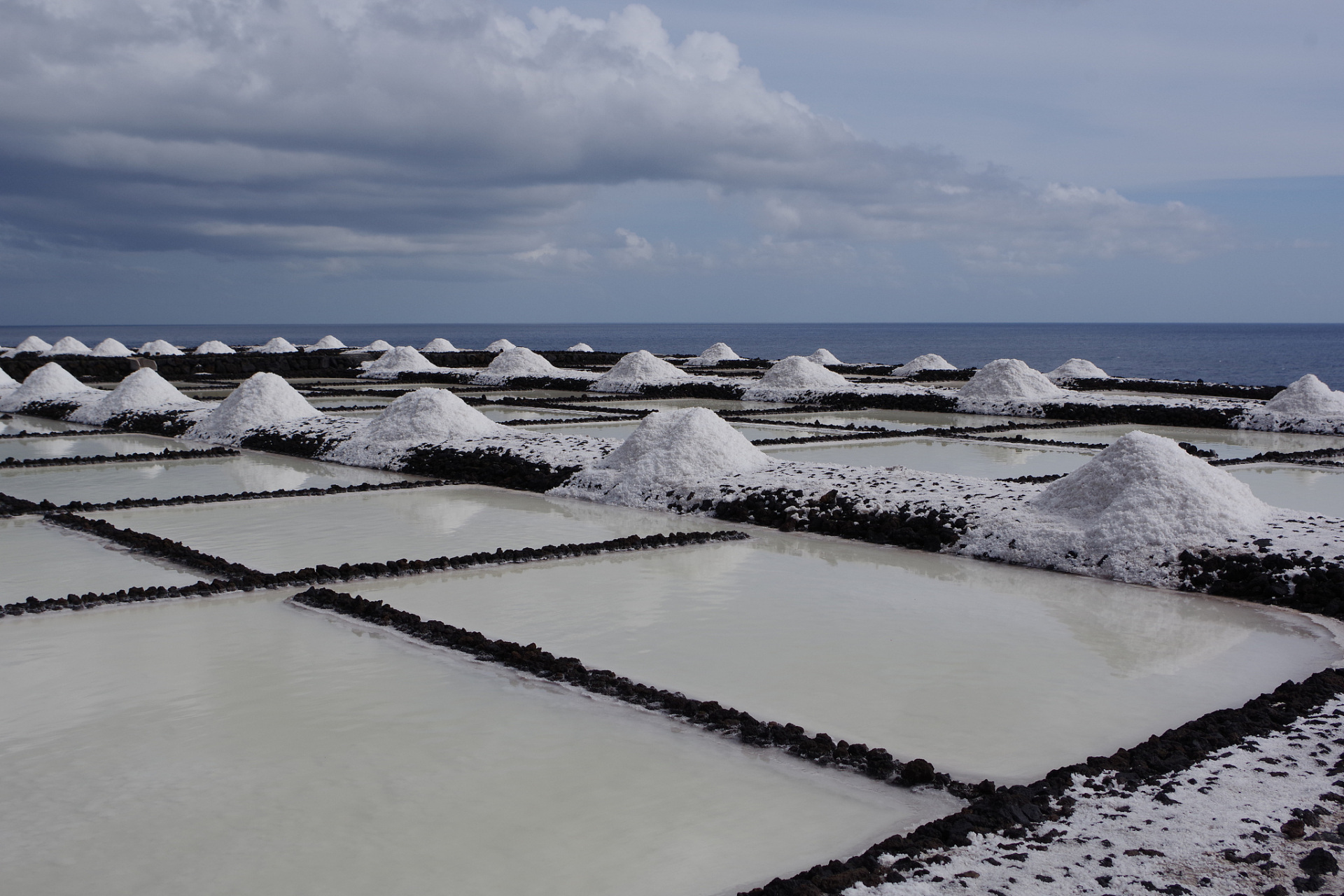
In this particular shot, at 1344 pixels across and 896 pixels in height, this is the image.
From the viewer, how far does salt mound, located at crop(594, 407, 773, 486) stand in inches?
346

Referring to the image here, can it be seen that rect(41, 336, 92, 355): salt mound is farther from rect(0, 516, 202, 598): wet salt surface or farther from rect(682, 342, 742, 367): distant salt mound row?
rect(0, 516, 202, 598): wet salt surface

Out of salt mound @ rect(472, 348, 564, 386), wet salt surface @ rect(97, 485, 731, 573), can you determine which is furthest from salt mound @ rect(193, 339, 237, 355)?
wet salt surface @ rect(97, 485, 731, 573)

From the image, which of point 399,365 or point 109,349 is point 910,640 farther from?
point 109,349

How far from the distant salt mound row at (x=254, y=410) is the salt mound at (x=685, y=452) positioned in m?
5.66

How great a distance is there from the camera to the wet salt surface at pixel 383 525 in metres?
6.80

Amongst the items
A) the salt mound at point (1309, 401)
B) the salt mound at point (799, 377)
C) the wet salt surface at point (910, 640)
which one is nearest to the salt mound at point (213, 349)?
the salt mound at point (799, 377)

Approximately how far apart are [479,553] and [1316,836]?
444 cm

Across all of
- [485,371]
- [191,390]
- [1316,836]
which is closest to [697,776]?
[1316,836]

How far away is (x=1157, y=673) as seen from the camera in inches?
173

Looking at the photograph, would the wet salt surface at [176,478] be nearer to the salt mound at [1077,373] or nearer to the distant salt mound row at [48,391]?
the distant salt mound row at [48,391]

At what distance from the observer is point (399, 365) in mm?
29000

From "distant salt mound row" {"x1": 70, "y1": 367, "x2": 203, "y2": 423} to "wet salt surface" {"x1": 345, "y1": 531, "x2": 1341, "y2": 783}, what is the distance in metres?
11.1

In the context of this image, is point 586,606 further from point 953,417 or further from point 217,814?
point 953,417

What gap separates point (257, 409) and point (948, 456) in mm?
7720
